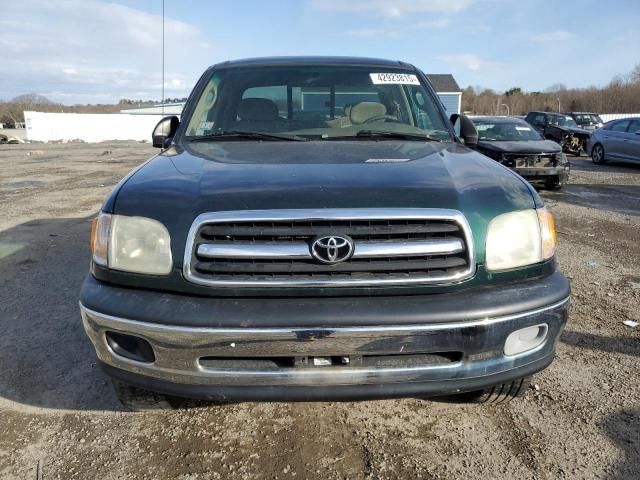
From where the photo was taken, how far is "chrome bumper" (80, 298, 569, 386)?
72.8 inches

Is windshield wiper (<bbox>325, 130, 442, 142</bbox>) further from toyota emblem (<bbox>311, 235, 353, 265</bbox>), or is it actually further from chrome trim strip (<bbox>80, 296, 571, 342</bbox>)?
Answer: chrome trim strip (<bbox>80, 296, 571, 342</bbox>)

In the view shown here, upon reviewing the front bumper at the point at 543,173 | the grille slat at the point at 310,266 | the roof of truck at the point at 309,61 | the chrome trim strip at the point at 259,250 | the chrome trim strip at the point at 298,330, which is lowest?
the chrome trim strip at the point at 298,330

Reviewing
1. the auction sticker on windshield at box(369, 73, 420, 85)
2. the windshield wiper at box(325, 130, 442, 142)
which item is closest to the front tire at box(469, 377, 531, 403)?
the windshield wiper at box(325, 130, 442, 142)

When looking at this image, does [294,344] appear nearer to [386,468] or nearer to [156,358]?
[156,358]

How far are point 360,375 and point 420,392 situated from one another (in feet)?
0.84

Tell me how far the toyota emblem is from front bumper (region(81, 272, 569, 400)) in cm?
16

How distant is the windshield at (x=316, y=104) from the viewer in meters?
3.11

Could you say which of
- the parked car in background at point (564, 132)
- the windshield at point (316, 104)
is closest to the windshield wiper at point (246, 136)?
the windshield at point (316, 104)

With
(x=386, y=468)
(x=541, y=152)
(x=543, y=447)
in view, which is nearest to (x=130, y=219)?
(x=386, y=468)

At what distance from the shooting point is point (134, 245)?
6.66 feet

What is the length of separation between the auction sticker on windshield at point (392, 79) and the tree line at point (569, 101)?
5624 cm

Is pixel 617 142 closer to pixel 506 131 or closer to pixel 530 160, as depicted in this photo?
pixel 506 131

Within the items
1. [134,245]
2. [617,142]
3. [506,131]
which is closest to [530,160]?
[506,131]

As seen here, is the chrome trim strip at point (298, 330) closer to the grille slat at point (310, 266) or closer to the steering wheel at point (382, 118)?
the grille slat at point (310, 266)
